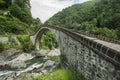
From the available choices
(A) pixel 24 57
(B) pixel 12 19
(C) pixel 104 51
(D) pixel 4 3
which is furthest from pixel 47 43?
(C) pixel 104 51

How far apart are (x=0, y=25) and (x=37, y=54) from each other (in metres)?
17.6

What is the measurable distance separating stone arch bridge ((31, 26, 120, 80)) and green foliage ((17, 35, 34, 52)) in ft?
122

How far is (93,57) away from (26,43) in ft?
166

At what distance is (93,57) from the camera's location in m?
18.2

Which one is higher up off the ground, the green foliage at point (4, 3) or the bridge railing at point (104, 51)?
the green foliage at point (4, 3)

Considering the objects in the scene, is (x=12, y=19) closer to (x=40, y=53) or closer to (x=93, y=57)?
(x=40, y=53)

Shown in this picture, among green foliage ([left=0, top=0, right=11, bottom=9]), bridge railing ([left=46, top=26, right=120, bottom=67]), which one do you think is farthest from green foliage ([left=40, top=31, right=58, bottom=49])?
bridge railing ([left=46, top=26, right=120, bottom=67])

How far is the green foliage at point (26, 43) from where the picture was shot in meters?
64.6

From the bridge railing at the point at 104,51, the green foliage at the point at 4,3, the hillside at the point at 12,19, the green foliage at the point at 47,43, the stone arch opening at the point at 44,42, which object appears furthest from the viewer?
the green foliage at the point at 4,3

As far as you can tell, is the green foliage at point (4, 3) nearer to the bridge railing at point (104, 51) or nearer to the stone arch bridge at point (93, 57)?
the stone arch bridge at point (93, 57)

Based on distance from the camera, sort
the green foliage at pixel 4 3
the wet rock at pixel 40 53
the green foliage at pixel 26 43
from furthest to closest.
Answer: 1. the green foliage at pixel 4 3
2. the green foliage at pixel 26 43
3. the wet rock at pixel 40 53

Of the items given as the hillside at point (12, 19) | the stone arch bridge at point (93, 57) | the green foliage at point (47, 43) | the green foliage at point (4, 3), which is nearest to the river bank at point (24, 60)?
the green foliage at point (47, 43)

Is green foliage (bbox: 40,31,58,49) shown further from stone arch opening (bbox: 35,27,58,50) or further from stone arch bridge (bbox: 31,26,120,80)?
stone arch bridge (bbox: 31,26,120,80)

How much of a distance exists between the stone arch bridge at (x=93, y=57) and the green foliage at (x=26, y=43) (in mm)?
37239
